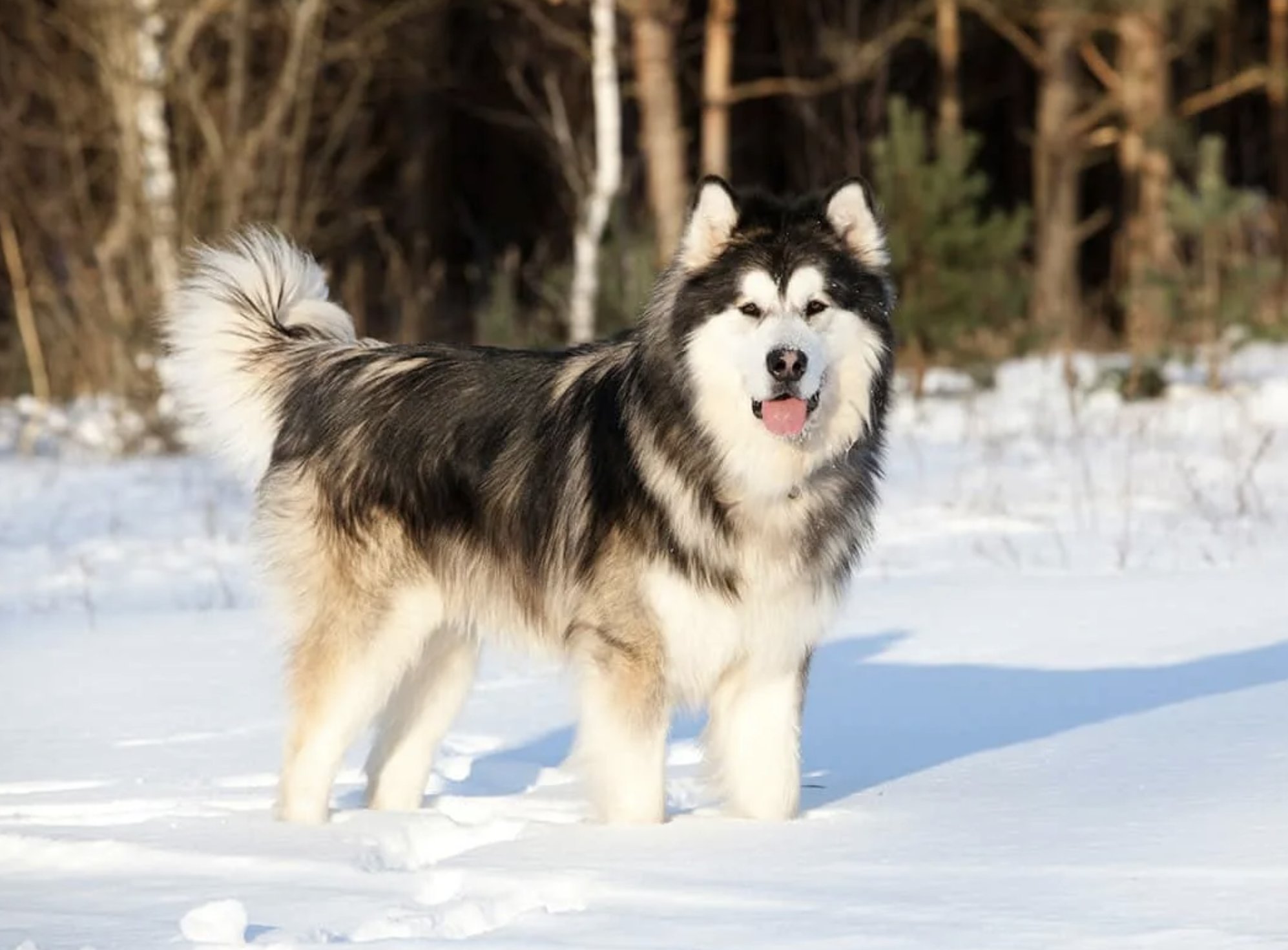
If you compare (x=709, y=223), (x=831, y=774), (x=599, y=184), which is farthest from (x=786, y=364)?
(x=599, y=184)

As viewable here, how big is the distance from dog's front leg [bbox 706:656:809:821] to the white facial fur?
0.44 m

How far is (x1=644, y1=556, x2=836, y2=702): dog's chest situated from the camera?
434 centimetres

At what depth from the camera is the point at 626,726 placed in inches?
172

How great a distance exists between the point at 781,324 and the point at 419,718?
135 centimetres

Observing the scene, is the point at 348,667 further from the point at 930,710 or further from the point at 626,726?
the point at 930,710

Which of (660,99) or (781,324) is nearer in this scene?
(781,324)

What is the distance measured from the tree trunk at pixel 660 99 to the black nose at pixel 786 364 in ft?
35.8

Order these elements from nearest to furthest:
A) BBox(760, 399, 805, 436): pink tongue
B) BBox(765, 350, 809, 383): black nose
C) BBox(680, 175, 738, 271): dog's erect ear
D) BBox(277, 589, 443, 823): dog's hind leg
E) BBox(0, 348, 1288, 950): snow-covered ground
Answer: BBox(0, 348, 1288, 950): snow-covered ground
BBox(765, 350, 809, 383): black nose
BBox(760, 399, 805, 436): pink tongue
BBox(680, 175, 738, 271): dog's erect ear
BBox(277, 589, 443, 823): dog's hind leg

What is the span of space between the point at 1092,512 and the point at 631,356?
4.49m

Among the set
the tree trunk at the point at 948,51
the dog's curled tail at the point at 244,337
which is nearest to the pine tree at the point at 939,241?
the tree trunk at the point at 948,51

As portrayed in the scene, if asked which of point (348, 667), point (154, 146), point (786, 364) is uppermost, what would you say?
point (154, 146)

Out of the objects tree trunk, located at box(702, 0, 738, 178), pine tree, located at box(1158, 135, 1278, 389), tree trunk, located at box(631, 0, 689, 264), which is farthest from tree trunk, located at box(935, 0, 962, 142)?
pine tree, located at box(1158, 135, 1278, 389)

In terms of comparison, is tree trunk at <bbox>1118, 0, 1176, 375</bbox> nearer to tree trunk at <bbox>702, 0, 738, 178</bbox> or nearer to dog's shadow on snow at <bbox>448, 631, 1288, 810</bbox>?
tree trunk at <bbox>702, 0, 738, 178</bbox>

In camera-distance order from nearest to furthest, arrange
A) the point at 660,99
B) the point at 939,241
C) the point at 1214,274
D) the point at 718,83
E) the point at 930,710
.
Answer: the point at 930,710 → the point at 1214,274 → the point at 939,241 → the point at 660,99 → the point at 718,83
